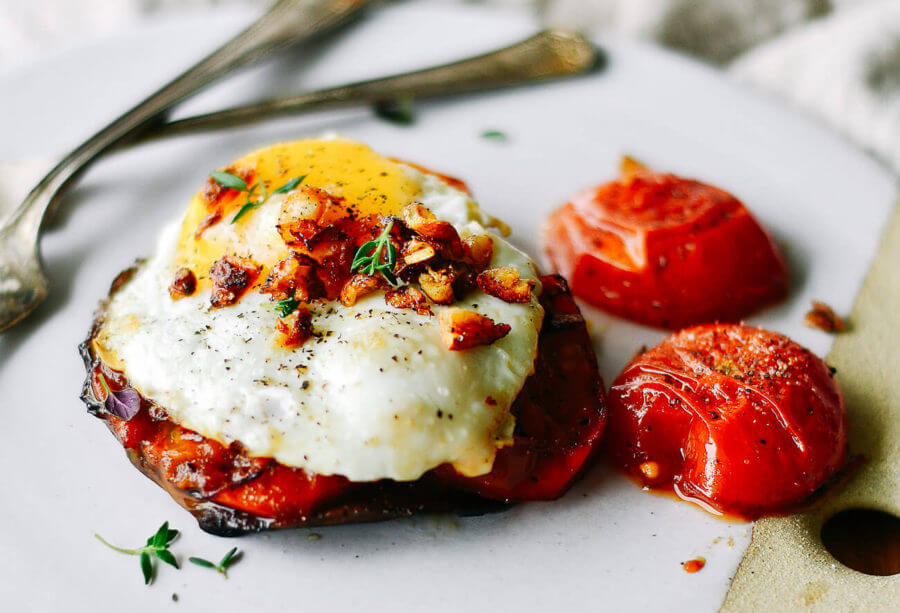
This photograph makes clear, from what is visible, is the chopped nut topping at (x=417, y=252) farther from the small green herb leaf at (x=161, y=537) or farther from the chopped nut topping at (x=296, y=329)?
the small green herb leaf at (x=161, y=537)

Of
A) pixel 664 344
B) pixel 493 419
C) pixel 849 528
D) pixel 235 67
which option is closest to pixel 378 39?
pixel 235 67

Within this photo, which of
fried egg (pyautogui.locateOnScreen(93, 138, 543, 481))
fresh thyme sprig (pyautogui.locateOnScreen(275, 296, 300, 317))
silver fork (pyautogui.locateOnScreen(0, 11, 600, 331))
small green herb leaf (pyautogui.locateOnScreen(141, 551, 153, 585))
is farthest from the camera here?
silver fork (pyautogui.locateOnScreen(0, 11, 600, 331))

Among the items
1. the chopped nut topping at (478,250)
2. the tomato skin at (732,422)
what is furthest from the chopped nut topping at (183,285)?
the tomato skin at (732,422)

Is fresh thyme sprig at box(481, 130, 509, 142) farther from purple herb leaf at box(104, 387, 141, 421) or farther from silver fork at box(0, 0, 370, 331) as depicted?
purple herb leaf at box(104, 387, 141, 421)

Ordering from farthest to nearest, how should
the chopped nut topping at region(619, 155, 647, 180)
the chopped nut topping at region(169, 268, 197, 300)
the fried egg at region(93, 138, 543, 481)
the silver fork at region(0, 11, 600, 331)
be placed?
the silver fork at region(0, 11, 600, 331)
the chopped nut topping at region(619, 155, 647, 180)
the chopped nut topping at region(169, 268, 197, 300)
the fried egg at region(93, 138, 543, 481)

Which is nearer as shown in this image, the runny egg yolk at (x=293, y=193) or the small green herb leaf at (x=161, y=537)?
the small green herb leaf at (x=161, y=537)

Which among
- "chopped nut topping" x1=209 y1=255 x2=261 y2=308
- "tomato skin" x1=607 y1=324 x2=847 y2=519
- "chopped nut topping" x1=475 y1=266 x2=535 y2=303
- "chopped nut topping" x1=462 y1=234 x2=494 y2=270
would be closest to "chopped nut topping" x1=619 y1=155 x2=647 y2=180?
"tomato skin" x1=607 y1=324 x2=847 y2=519
